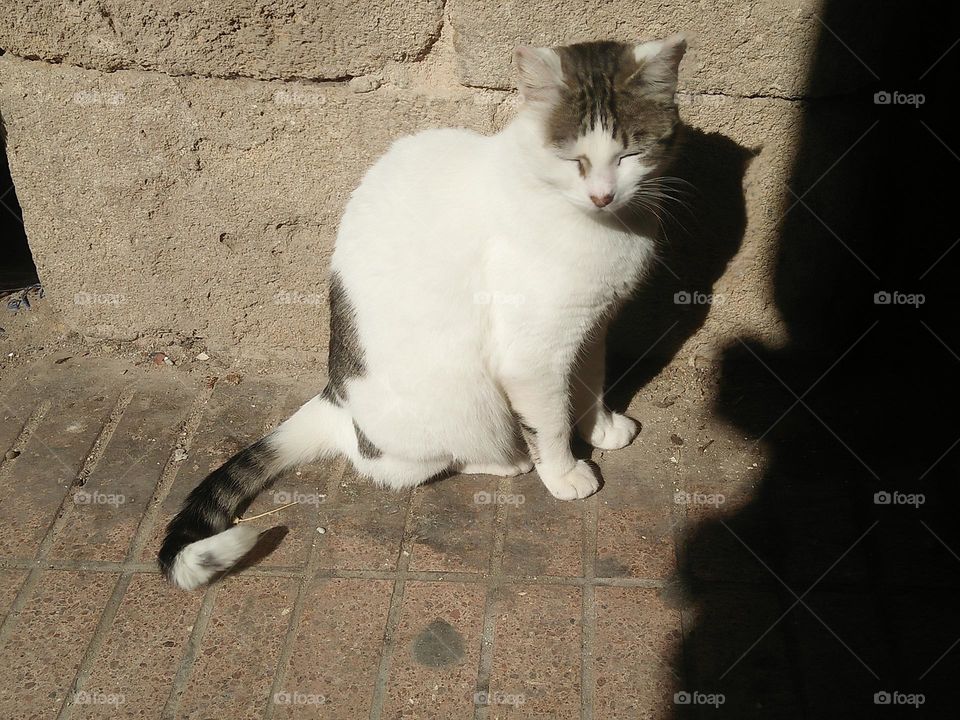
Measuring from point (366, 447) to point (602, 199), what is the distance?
3.81 feet

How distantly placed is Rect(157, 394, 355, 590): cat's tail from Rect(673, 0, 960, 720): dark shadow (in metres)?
1.29

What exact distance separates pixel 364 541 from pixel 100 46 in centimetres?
187

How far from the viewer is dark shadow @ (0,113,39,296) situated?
3.93 meters

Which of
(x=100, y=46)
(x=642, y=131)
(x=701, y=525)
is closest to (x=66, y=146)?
(x=100, y=46)

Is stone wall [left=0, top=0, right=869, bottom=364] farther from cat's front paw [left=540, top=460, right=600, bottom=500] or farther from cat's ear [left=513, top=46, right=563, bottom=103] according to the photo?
cat's front paw [left=540, top=460, right=600, bottom=500]

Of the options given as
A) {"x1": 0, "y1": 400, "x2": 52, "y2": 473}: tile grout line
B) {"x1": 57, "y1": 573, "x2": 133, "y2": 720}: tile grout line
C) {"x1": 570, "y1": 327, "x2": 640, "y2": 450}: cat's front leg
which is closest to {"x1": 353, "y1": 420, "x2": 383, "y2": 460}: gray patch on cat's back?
{"x1": 570, "y1": 327, "x2": 640, "y2": 450}: cat's front leg

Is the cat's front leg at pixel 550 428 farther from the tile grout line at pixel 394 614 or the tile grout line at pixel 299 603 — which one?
the tile grout line at pixel 299 603

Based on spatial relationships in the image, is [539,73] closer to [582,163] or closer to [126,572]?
[582,163]

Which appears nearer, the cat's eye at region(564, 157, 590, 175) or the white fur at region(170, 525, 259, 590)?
the cat's eye at region(564, 157, 590, 175)

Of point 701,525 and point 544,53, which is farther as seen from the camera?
point 701,525

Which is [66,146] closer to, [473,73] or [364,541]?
[473,73]

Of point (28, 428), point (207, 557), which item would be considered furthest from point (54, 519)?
point (207, 557)

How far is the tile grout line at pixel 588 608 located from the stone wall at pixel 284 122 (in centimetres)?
91

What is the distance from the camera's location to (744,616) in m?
2.45
